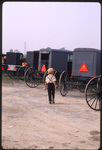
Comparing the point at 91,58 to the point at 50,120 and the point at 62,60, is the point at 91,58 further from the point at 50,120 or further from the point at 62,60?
the point at 50,120

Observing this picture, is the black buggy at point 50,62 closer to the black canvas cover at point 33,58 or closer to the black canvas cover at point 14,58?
the black canvas cover at point 33,58

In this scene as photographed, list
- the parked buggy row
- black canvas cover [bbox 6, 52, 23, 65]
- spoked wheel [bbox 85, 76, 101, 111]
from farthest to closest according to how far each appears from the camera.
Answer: black canvas cover [bbox 6, 52, 23, 65] → the parked buggy row → spoked wheel [bbox 85, 76, 101, 111]

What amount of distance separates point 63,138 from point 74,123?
1180 millimetres

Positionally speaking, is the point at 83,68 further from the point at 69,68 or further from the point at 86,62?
the point at 69,68

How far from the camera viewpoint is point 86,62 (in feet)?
30.9

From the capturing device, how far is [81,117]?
630 centimetres

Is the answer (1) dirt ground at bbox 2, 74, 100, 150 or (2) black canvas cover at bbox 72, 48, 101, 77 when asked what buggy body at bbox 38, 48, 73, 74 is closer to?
(2) black canvas cover at bbox 72, 48, 101, 77

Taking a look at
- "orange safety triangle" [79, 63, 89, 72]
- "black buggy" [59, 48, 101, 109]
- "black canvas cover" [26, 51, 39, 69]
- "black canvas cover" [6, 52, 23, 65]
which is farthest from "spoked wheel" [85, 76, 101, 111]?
"black canvas cover" [6, 52, 23, 65]

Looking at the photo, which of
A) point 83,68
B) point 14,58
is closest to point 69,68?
point 83,68

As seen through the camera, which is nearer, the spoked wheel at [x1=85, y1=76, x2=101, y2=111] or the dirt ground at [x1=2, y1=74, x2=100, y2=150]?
the dirt ground at [x1=2, y1=74, x2=100, y2=150]

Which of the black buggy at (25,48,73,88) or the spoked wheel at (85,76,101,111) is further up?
the black buggy at (25,48,73,88)

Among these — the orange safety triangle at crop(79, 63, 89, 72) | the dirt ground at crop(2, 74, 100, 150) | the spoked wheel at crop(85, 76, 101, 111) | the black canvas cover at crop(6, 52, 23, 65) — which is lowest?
the dirt ground at crop(2, 74, 100, 150)

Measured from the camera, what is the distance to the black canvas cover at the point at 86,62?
9.21 meters

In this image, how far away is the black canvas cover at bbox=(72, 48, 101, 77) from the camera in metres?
9.21
